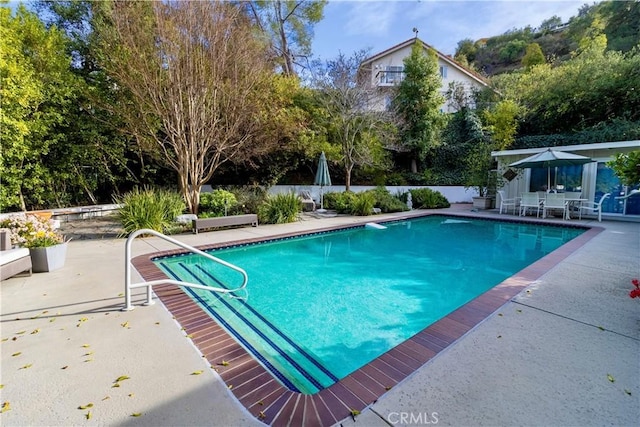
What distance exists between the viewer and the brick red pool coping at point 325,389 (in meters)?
1.95

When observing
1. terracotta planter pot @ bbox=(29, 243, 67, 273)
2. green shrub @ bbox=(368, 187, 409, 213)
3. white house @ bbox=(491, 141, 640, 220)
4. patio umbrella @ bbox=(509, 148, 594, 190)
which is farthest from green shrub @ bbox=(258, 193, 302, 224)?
white house @ bbox=(491, 141, 640, 220)

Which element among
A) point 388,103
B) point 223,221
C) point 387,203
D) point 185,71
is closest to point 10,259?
point 223,221

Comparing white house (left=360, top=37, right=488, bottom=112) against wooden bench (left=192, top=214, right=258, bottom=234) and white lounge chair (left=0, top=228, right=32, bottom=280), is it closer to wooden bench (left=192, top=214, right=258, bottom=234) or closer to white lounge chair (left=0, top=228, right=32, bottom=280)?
wooden bench (left=192, top=214, right=258, bottom=234)

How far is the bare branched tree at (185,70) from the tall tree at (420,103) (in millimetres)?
11905

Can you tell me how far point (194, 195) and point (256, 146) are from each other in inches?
141

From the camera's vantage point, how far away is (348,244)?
808cm

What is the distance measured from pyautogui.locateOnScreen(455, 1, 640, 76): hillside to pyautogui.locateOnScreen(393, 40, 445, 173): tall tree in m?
9.87

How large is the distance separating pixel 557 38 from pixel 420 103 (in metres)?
23.4

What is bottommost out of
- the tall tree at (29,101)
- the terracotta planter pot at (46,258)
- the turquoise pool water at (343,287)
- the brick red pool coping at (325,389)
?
the turquoise pool water at (343,287)

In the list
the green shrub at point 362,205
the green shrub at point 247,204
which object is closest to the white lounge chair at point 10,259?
the green shrub at point 247,204

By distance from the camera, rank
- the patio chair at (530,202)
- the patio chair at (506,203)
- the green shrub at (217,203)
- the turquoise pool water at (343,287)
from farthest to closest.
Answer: the patio chair at (506,203) < the patio chair at (530,202) < the green shrub at (217,203) < the turquoise pool water at (343,287)

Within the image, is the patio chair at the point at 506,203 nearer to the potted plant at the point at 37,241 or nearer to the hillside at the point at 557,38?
the potted plant at the point at 37,241

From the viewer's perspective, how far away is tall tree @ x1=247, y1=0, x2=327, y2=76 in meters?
20.3

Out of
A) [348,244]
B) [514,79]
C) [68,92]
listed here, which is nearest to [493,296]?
[348,244]
